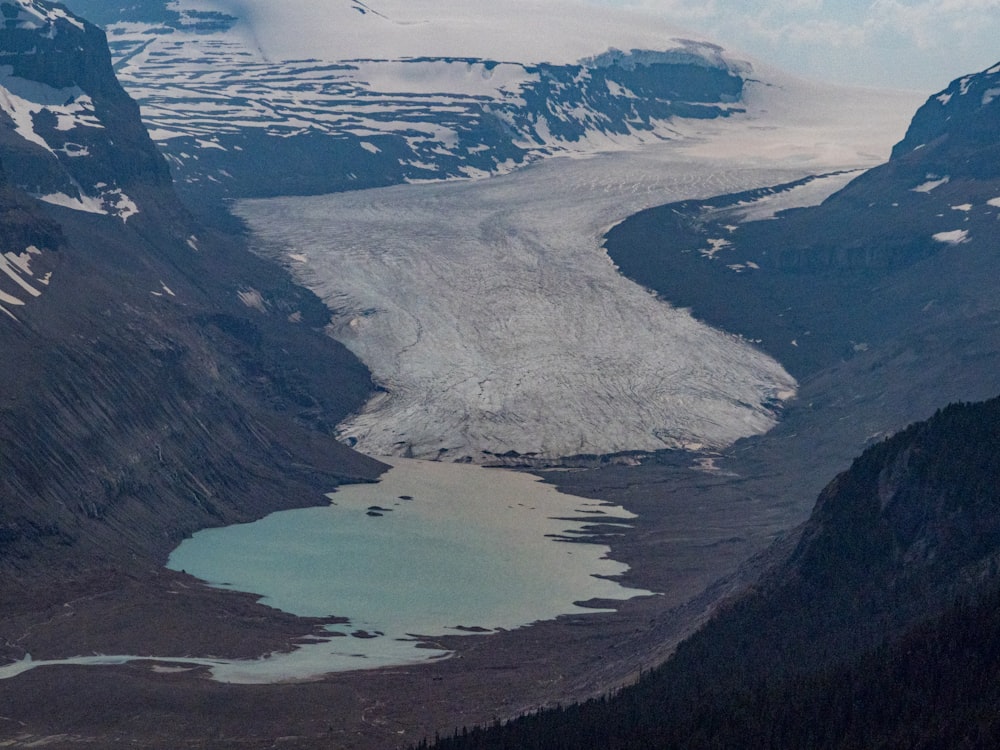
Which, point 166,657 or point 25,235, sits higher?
point 25,235

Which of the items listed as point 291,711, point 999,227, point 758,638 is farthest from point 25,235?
point 999,227

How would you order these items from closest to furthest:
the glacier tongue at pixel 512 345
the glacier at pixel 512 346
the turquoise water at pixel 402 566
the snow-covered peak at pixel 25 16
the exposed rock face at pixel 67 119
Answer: the turquoise water at pixel 402 566, the glacier at pixel 512 346, the glacier tongue at pixel 512 345, the exposed rock face at pixel 67 119, the snow-covered peak at pixel 25 16

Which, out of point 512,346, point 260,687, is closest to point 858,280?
point 512,346

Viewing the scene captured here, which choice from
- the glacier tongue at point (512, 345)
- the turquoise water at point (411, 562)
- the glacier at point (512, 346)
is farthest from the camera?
the glacier tongue at point (512, 345)

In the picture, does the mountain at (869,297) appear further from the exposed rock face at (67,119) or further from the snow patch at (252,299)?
the exposed rock face at (67,119)

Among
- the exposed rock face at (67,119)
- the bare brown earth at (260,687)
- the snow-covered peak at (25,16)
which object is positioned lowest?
the bare brown earth at (260,687)

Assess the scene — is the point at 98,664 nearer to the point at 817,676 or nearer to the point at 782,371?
the point at 817,676

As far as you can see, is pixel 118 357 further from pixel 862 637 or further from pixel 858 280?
pixel 858 280

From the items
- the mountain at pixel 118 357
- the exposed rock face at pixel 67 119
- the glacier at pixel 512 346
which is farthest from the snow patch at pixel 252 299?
the exposed rock face at pixel 67 119
